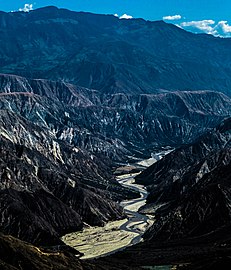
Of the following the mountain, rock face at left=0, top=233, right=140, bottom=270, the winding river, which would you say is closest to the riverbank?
the winding river

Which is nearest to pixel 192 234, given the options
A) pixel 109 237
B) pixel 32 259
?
pixel 109 237

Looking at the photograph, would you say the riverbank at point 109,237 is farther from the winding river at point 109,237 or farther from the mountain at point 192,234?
the mountain at point 192,234

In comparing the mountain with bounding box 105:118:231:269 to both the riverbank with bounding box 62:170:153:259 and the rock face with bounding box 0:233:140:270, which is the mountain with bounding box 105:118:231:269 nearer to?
the riverbank with bounding box 62:170:153:259

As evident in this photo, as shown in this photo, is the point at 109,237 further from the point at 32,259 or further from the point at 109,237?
the point at 32,259

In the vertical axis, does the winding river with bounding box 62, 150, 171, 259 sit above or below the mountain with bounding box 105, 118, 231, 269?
below

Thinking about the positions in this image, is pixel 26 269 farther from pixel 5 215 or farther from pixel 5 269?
pixel 5 215

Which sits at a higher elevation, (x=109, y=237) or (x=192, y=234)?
(x=192, y=234)

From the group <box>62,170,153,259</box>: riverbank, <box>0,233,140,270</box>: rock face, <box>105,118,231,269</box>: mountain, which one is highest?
<box>0,233,140,270</box>: rock face

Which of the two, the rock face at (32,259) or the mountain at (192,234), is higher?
the rock face at (32,259)

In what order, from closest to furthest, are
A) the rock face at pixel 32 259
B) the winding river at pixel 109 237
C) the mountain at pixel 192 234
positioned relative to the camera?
the rock face at pixel 32 259, the mountain at pixel 192 234, the winding river at pixel 109 237

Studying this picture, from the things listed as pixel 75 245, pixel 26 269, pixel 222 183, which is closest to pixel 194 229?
pixel 222 183

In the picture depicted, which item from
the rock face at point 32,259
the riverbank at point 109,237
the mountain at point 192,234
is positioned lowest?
the riverbank at point 109,237

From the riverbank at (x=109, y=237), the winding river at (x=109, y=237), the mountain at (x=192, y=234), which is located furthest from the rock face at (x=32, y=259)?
the riverbank at (x=109, y=237)
